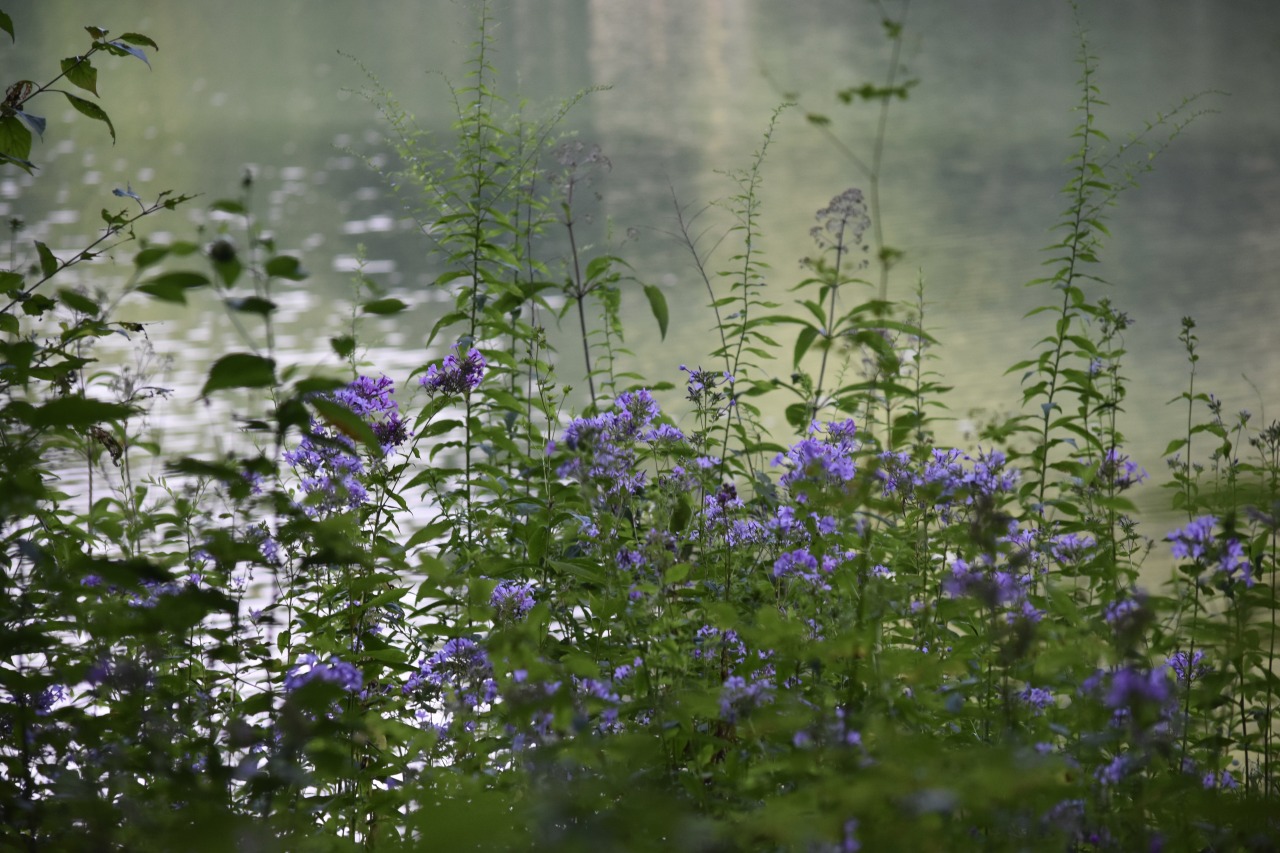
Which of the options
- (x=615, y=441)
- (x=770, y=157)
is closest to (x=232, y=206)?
(x=615, y=441)

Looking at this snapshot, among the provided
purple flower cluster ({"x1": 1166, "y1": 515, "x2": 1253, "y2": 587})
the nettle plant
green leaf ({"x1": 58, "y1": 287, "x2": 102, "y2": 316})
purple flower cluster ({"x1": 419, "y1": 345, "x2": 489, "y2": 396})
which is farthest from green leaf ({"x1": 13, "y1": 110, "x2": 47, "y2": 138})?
purple flower cluster ({"x1": 1166, "y1": 515, "x2": 1253, "y2": 587})

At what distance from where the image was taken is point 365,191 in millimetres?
16328

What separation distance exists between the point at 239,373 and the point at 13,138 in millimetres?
911

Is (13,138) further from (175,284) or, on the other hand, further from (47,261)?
(175,284)

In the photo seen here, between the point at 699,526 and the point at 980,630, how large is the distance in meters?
0.55

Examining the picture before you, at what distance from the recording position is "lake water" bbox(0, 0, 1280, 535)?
7.76 m

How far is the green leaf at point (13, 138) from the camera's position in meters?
1.59

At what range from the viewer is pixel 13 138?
160 centimetres

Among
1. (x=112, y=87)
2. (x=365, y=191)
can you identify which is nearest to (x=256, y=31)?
(x=112, y=87)

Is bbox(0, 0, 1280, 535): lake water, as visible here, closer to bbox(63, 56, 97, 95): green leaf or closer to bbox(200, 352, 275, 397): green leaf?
bbox(63, 56, 97, 95): green leaf

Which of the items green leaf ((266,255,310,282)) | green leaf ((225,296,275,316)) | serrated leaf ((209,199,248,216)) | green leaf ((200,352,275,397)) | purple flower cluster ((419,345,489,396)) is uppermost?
purple flower cluster ((419,345,489,396))

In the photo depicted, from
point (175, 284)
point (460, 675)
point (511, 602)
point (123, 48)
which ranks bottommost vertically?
point (460, 675)

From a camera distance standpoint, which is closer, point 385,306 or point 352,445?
point 385,306

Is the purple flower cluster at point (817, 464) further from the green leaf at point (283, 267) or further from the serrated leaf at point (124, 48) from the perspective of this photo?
the serrated leaf at point (124, 48)
